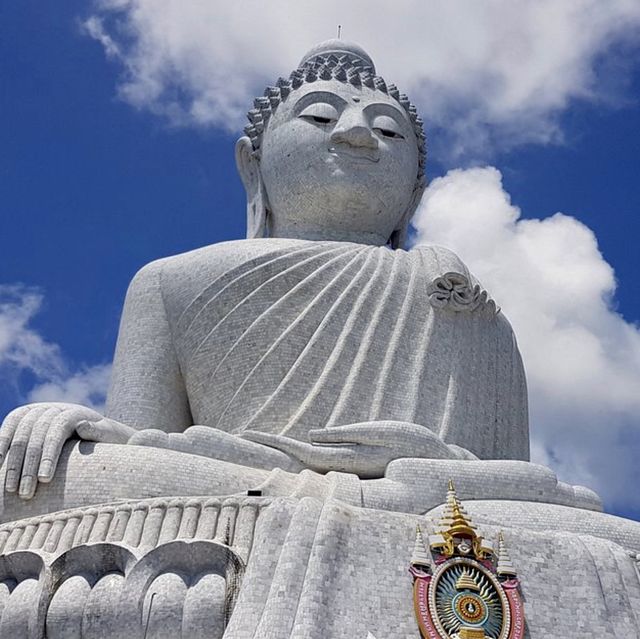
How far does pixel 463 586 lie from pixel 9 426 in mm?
3391

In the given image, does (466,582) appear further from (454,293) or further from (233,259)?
(233,259)

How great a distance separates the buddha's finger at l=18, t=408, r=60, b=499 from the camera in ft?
24.9

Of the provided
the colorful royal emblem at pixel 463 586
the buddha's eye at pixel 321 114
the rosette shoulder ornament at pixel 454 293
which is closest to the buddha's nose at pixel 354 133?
the buddha's eye at pixel 321 114

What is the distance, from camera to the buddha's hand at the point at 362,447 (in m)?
8.14

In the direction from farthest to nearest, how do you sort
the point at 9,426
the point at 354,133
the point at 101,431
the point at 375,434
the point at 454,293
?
the point at 354,133, the point at 454,293, the point at 375,434, the point at 101,431, the point at 9,426

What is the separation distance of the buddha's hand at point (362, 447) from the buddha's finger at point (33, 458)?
5.25 ft

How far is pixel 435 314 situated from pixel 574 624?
3630 mm

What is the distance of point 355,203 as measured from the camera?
10.8 m

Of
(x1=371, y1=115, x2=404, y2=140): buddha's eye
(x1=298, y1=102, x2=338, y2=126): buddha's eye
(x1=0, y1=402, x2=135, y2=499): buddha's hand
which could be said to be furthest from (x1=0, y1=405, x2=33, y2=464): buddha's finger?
(x1=371, y1=115, x2=404, y2=140): buddha's eye

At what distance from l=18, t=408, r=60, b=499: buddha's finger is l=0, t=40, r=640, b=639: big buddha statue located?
2 cm

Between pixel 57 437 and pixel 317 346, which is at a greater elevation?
pixel 317 346

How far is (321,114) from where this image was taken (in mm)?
10883

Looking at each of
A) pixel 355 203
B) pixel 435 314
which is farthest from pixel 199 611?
pixel 355 203

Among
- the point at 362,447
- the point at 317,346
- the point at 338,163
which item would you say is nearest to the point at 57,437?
the point at 362,447
